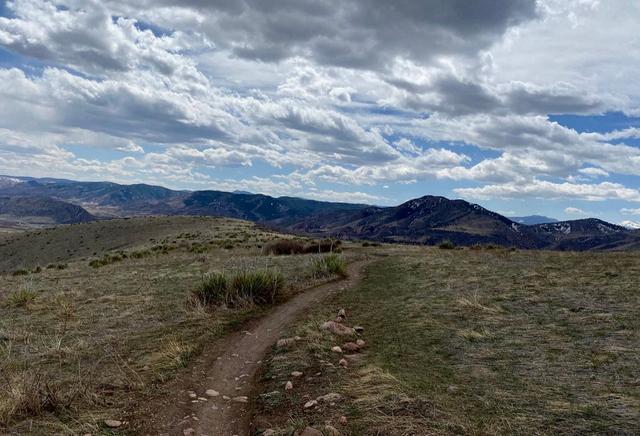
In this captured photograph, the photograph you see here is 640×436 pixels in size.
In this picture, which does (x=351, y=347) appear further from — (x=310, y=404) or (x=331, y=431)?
(x=331, y=431)

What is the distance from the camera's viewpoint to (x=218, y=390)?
830 cm

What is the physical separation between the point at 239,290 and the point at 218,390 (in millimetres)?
6968

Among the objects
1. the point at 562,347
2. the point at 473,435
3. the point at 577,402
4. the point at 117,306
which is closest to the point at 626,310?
the point at 562,347

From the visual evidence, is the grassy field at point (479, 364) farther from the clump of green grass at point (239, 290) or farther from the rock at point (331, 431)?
the clump of green grass at point (239, 290)

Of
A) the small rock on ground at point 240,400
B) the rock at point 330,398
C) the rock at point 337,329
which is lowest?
the small rock on ground at point 240,400

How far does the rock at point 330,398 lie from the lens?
726cm

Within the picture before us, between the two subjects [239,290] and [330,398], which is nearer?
[330,398]

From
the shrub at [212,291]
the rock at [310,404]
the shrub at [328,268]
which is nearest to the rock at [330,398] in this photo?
the rock at [310,404]

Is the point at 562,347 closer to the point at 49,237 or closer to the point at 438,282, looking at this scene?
the point at 438,282

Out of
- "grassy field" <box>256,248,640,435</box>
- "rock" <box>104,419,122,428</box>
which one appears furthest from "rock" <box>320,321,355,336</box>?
"rock" <box>104,419,122,428</box>

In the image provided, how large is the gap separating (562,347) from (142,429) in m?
7.72

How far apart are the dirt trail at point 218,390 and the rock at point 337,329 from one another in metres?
1.24

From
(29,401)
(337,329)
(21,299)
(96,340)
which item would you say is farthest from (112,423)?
(21,299)

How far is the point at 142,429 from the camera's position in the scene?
666 cm
